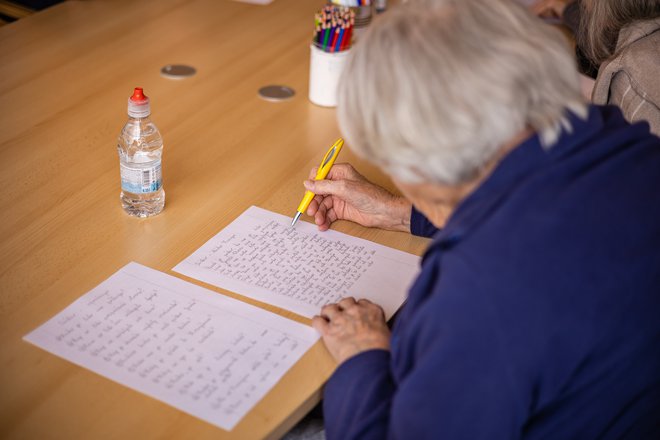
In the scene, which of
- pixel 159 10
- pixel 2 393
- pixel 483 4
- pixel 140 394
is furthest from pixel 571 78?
pixel 159 10

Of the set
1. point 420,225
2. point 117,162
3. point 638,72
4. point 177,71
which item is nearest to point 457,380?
point 420,225

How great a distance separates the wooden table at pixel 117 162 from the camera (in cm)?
102

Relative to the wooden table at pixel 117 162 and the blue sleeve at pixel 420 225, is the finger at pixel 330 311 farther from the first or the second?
the blue sleeve at pixel 420 225

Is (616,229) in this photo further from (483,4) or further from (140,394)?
(140,394)

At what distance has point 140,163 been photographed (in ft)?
4.49

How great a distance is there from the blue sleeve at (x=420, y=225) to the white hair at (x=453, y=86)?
1.41 feet

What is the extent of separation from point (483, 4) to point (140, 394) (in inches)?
26.8

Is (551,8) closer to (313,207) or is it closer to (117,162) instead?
(313,207)

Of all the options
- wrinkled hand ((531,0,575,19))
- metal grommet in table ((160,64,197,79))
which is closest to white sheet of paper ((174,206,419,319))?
metal grommet in table ((160,64,197,79))

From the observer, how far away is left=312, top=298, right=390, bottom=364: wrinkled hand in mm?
1120

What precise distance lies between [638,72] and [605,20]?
161mm

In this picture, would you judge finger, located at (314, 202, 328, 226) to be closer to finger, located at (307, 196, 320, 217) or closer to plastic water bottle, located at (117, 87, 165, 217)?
finger, located at (307, 196, 320, 217)

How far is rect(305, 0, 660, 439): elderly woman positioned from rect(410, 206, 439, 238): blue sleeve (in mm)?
381

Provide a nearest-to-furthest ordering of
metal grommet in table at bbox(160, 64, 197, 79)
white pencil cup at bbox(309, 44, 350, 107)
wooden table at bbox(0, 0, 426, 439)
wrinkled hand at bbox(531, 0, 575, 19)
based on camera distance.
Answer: wooden table at bbox(0, 0, 426, 439), white pencil cup at bbox(309, 44, 350, 107), metal grommet in table at bbox(160, 64, 197, 79), wrinkled hand at bbox(531, 0, 575, 19)
